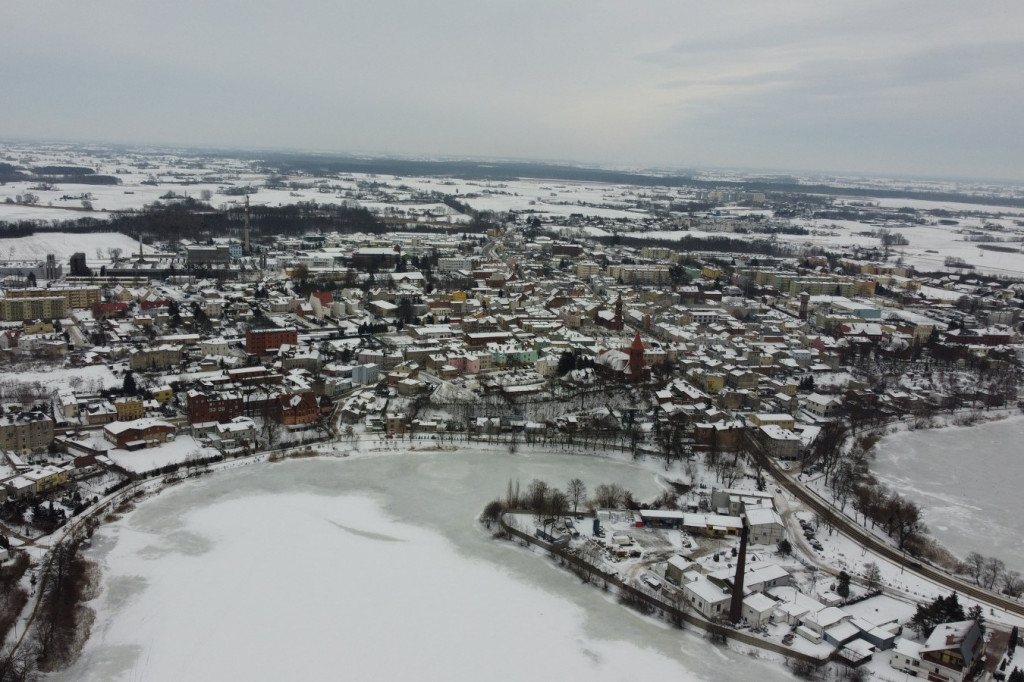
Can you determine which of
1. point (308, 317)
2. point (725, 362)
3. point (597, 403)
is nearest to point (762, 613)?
point (597, 403)

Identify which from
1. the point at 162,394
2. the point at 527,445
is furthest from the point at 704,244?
the point at 162,394

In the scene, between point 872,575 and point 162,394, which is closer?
point 872,575

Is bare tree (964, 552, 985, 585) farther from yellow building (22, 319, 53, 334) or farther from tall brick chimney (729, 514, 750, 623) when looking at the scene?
yellow building (22, 319, 53, 334)

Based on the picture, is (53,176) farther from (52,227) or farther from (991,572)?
(991,572)

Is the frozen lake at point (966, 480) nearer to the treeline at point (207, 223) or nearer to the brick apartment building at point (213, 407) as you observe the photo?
the brick apartment building at point (213, 407)

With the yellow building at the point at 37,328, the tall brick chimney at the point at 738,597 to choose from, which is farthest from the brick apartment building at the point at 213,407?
the tall brick chimney at the point at 738,597

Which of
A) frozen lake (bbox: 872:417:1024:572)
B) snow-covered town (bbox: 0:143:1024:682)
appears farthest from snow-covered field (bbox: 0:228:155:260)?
frozen lake (bbox: 872:417:1024:572)

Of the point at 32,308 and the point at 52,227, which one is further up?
the point at 52,227
